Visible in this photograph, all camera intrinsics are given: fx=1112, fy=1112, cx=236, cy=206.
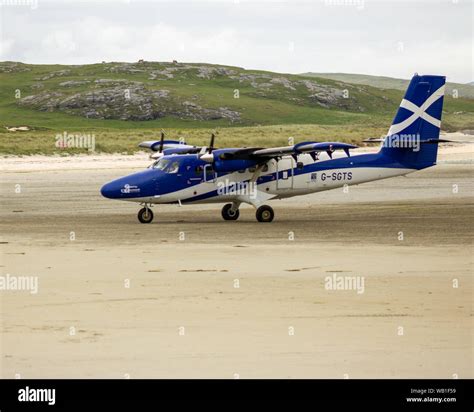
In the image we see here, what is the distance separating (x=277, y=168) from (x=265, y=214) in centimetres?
153

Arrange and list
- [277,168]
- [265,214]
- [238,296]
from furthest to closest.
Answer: [277,168]
[265,214]
[238,296]

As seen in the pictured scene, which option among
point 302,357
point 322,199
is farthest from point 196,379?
point 322,199

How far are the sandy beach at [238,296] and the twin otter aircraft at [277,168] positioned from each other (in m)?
0.91

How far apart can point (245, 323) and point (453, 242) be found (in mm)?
11419

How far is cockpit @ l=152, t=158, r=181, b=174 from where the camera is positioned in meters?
32.8

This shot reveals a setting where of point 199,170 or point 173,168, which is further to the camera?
point 199,170

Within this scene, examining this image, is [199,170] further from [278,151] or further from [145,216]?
[278,151]

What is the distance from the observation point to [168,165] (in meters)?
32.8

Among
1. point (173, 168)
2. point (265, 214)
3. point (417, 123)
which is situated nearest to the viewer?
point (173, 168)

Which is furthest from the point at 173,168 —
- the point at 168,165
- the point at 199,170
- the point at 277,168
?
the point at 277,168

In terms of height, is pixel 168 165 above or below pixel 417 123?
below

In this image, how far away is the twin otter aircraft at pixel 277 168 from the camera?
3247 cm

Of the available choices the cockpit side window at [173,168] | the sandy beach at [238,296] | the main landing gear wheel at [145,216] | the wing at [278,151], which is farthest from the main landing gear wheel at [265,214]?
the main landing gear wheel at [145,216]

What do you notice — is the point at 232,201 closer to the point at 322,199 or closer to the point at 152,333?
the point at 322,199
